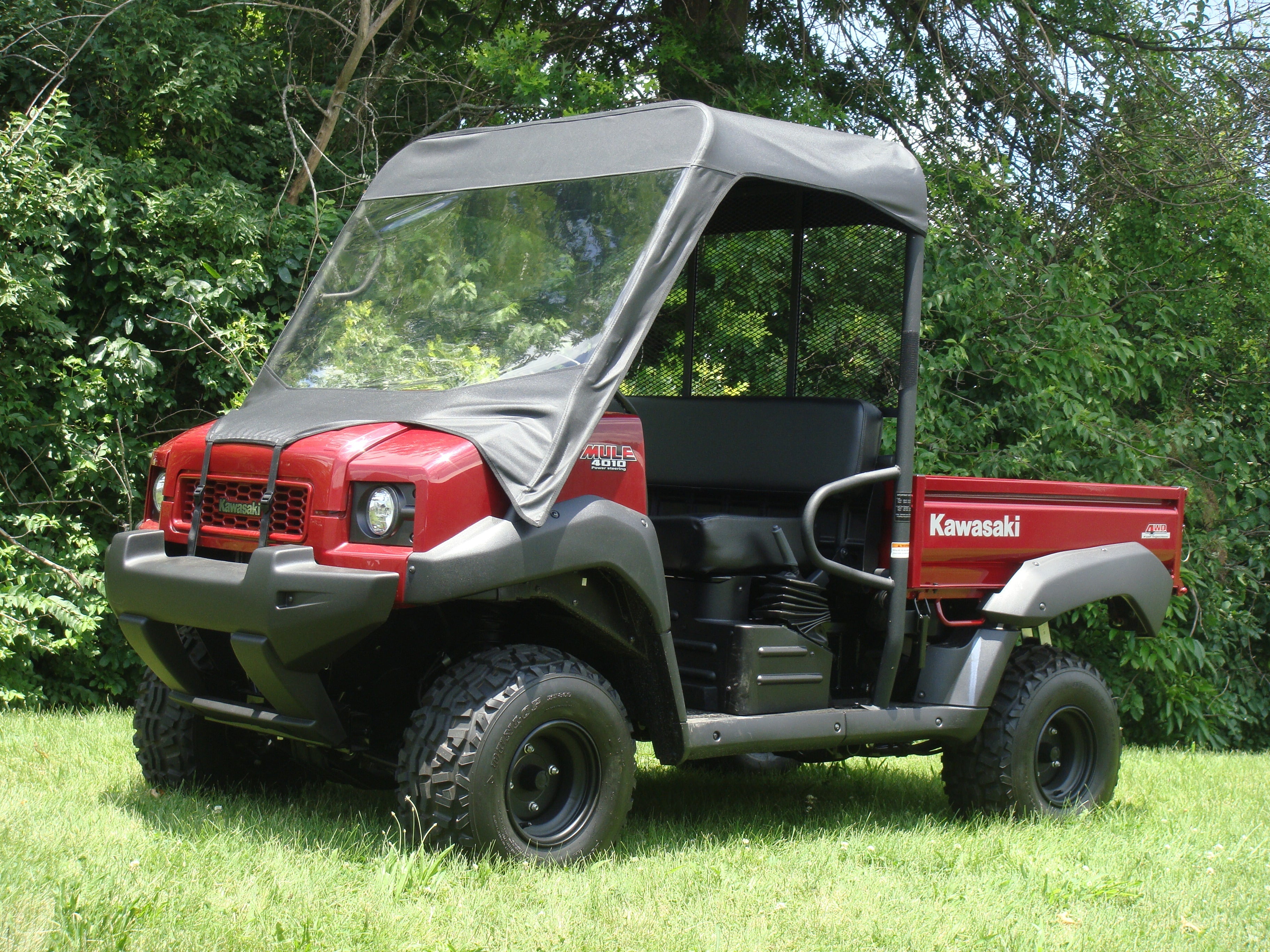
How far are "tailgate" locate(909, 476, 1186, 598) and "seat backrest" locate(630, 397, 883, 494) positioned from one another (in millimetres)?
331

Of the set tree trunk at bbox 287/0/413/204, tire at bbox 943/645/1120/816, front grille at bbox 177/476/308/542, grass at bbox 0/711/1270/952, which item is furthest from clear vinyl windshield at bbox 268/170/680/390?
tree trunk at bbox 287/0/413/204

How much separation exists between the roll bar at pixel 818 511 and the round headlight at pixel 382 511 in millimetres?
1623

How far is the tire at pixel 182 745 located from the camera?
193 inches

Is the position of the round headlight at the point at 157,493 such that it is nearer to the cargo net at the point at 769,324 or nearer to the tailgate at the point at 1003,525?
the cargo net at the point at 769,324

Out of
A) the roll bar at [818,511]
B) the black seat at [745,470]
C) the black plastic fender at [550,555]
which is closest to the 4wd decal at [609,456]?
the black plastic fender at [550,555]

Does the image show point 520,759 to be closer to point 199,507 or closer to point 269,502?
point 269,502

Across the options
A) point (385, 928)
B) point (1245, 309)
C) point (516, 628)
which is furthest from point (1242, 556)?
point (385, 928)

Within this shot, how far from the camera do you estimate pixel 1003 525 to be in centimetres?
548

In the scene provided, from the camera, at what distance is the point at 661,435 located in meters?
5.80

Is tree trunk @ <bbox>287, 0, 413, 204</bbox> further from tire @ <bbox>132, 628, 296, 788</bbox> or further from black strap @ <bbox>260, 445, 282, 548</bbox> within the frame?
black strap @ <bbox>260, 445, 282, 548</bbox>

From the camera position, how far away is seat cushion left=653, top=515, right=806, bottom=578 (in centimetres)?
486

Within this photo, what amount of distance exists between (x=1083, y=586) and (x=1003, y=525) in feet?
1.49

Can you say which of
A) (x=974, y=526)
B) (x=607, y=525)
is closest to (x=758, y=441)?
(x=974, y=526)

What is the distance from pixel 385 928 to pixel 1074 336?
7.64 metres
